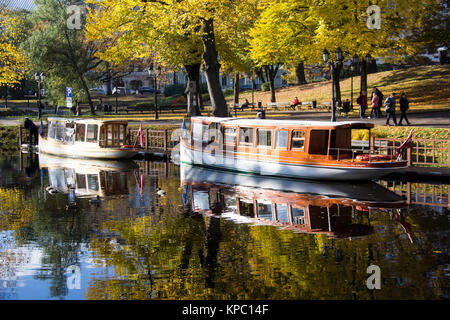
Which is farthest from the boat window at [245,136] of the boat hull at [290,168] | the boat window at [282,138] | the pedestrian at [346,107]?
the pedestrian at [346,107]

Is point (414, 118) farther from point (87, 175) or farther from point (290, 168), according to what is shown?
point (87, 175)

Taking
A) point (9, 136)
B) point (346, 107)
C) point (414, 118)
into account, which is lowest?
point (9, 136)

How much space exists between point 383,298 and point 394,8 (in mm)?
32184

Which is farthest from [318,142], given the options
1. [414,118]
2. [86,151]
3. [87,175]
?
[86,151]

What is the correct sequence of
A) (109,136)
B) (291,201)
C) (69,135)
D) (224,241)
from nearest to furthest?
(224,241) < (291,201) < (109,136) < (69,135)

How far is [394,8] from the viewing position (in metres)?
39.4

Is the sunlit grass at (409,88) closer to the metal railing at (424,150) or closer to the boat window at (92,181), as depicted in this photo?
the metal railing at (424,150)

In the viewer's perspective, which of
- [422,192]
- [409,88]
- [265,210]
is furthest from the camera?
[409,88]

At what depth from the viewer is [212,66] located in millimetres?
37625

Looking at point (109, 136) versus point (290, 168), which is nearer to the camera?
point (290, 168)

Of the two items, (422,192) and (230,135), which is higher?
(230,135)

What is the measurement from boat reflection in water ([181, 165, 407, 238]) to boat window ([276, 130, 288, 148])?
67.3 inches

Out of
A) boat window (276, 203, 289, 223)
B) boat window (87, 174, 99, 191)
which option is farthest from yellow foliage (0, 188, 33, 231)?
boat window (276, 203, 289, 223)

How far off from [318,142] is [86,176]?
12.6 meters
